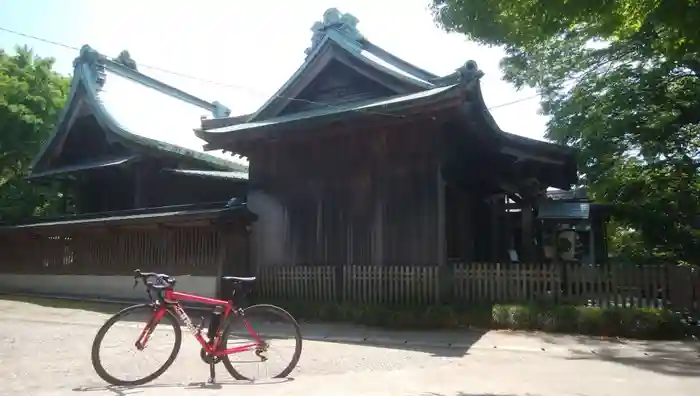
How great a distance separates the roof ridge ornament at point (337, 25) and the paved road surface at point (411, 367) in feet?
24.4

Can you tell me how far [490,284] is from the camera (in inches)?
483

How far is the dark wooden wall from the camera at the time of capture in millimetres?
13023

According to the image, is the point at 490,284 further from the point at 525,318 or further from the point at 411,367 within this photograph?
the point at 411,367

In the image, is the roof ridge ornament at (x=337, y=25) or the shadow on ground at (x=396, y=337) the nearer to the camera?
the shadow on ground at (x=396, y=337)

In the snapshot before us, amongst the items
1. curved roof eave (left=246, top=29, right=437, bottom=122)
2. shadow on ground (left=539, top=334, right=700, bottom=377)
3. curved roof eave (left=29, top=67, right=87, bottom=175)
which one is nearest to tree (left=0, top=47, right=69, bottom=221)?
curved roof eave (left=29, top=67, right=87, bottom=175)

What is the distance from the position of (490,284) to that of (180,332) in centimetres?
765

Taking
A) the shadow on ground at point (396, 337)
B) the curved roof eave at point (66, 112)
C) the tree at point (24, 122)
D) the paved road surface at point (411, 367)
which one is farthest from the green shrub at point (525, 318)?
the tree at point (24, 122)

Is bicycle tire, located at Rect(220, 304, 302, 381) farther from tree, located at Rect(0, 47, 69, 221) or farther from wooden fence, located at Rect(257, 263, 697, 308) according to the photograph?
tree, located at Rect(0, 47, 69, 221)

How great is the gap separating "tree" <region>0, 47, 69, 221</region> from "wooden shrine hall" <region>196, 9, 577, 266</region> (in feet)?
36.0

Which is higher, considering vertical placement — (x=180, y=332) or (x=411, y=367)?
(x=180, y=332)

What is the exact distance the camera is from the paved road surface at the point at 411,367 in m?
5.96

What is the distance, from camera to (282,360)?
6492 millimetres

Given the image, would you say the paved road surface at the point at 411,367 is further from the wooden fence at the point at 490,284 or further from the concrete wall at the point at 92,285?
the concrete wall at the point at 92,285

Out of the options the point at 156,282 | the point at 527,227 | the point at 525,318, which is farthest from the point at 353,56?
the point at 156,282
